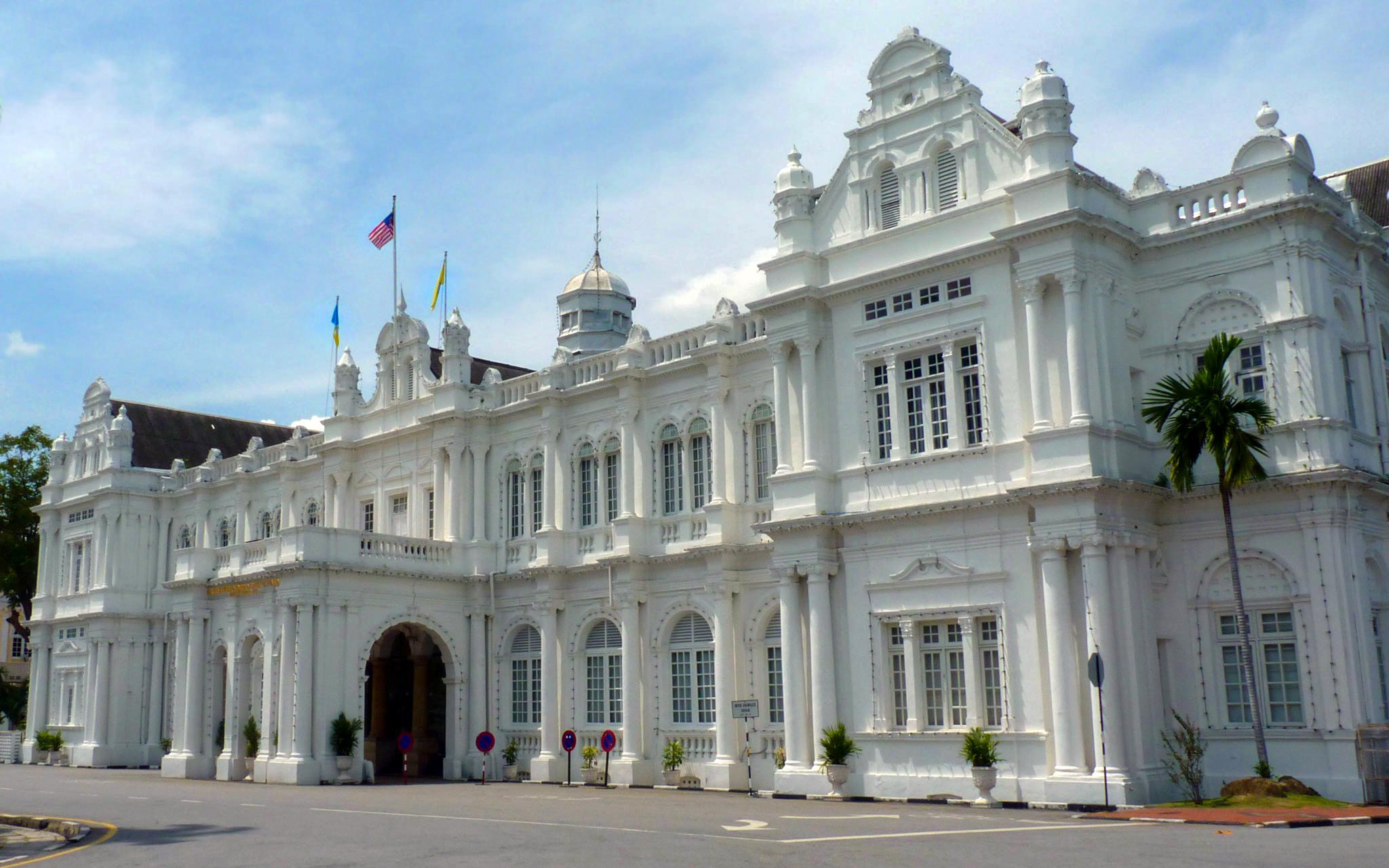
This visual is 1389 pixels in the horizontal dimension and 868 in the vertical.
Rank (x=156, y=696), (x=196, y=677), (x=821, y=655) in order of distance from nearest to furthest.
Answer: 1. (x=821, y=655)
2. (x=196, y=677)
3. (x=156, y=696)

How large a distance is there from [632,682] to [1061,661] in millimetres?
11268

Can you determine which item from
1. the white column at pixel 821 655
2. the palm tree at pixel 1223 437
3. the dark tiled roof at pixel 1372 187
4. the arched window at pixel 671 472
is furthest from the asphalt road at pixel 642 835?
the dark tiled roof at pixel 1372 187

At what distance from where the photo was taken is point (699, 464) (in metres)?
30.0

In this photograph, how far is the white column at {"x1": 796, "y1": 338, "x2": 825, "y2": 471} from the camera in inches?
1001

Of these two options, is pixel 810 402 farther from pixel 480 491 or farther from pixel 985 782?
pixel 480 491

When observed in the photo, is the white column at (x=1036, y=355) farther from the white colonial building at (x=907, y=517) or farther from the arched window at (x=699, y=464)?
the arched window at (x=699, y=464)

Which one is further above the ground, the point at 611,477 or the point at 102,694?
the point at 611,477

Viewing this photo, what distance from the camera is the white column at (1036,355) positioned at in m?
22.2

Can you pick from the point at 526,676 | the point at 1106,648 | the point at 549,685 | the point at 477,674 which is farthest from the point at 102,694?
the point at 1106,648

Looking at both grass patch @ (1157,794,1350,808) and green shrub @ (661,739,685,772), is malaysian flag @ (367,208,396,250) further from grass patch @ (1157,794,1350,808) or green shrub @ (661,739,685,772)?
grass patch @ (1157,794,1350,808)

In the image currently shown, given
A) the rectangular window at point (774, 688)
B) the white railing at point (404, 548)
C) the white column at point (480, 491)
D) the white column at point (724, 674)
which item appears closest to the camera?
the white column at point (724, 674)

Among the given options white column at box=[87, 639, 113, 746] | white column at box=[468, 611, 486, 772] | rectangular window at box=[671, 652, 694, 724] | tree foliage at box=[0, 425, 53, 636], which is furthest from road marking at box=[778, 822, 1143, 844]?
tree foliage at box=[0, 425, 53, 636]

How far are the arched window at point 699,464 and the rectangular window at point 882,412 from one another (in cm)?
558

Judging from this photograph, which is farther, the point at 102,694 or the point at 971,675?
the point at 102,694
